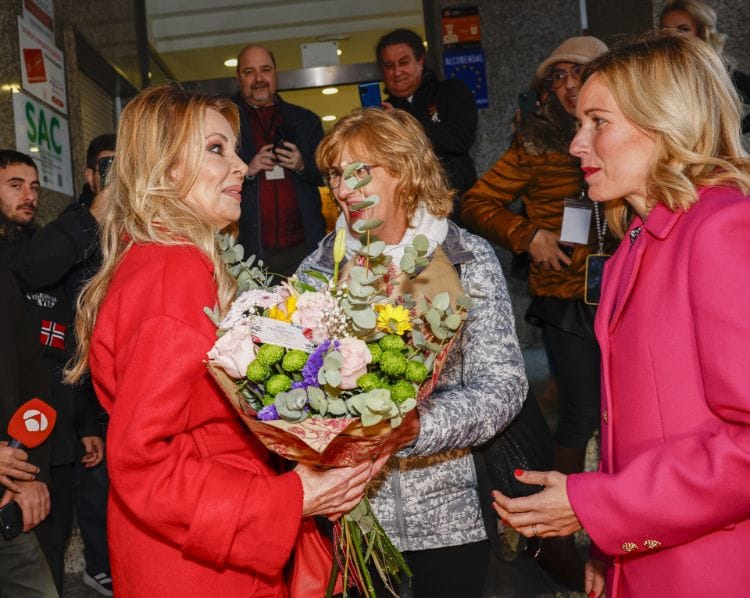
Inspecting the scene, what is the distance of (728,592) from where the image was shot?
1.51 meters

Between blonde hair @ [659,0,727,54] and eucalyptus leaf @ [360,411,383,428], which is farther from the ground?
blonde hair @ [659,0,727,54]

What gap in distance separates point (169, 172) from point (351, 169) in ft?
1.73

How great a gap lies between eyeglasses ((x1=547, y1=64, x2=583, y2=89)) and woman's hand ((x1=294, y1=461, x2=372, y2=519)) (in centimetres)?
255

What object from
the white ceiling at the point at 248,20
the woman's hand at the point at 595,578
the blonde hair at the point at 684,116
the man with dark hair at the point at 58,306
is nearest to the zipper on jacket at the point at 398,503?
the woman's hand at the point at 595,578

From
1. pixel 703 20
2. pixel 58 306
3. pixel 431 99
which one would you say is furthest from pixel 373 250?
pixel 431 99

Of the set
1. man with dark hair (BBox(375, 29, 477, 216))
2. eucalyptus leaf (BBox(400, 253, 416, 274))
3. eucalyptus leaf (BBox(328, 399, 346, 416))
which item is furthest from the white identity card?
eucalyptus leaf (BBox(328, 399, 346, 416))

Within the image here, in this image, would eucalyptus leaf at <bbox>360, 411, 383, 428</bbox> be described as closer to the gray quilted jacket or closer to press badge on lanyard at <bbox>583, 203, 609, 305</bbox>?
the gray quilted jacket

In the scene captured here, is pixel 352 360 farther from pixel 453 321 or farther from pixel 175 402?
pixel 175 402

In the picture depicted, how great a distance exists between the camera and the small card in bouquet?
1522 mm

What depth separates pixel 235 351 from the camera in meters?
1.52

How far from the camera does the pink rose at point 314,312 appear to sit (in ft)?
5.12

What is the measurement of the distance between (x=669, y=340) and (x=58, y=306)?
108 inches

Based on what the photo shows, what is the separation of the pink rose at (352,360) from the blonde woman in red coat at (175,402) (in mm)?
324

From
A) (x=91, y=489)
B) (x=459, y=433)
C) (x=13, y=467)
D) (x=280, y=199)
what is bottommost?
(x=91, y=489)
